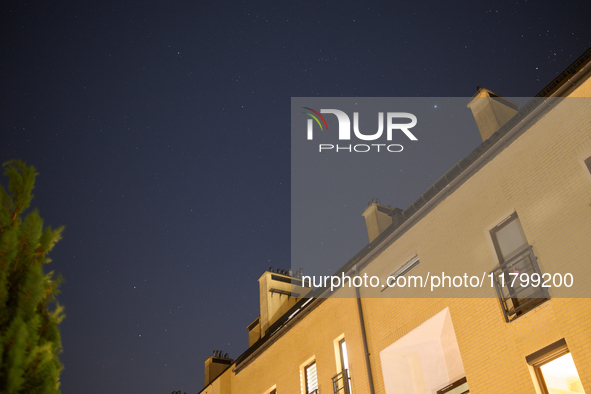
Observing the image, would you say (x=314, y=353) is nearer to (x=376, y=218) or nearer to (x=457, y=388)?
(x=376, y=218)

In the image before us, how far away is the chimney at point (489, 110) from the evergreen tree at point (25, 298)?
10.1 m

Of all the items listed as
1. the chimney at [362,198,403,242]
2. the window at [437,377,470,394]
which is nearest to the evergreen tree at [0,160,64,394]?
the window at [437,377,470,394]

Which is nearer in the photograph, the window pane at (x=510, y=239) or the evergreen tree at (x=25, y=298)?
the evergreen tree at (x=25, y=298)

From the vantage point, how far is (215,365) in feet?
77.3

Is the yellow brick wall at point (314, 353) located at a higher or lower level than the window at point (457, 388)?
higher

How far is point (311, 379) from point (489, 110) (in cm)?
913

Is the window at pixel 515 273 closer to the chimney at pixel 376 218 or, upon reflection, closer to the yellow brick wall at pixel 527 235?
the yellow brick wall at pixel 527 235

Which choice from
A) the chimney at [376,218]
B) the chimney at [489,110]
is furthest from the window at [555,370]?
the chimney at [376,218]

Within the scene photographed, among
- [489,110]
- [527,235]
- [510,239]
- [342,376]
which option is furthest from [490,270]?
[342,376]

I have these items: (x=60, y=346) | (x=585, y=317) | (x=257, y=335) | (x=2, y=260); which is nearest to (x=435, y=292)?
(x=585, y=317)

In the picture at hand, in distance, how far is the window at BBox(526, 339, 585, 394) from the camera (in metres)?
7.96

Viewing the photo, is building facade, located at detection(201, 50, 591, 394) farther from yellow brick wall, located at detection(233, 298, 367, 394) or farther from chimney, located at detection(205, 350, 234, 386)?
chimney, located at detection(205, 350, 234, 386)

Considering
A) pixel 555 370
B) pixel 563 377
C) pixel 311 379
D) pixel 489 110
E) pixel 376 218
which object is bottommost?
pixel 563 377

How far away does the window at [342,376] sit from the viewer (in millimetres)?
12740
